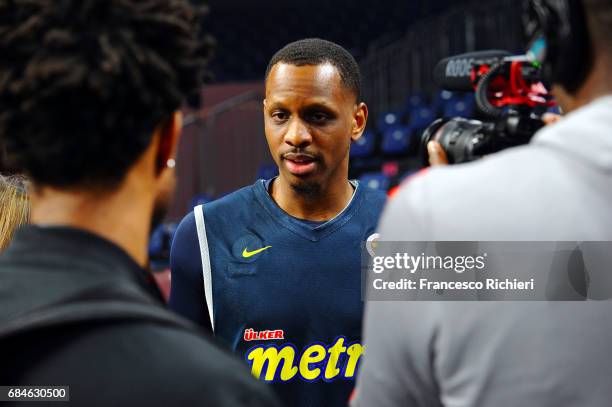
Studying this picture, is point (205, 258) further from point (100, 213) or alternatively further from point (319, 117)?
point (100, 213)

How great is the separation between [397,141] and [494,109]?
8434 millimetres

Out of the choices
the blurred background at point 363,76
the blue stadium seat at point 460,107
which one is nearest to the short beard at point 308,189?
the blurred background at point 363,76

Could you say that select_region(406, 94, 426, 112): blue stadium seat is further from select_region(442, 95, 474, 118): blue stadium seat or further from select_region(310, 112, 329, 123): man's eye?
select_region(310, 112, 329, 123): man's eye

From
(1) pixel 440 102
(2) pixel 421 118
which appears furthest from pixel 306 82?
(1) pixel 440 102

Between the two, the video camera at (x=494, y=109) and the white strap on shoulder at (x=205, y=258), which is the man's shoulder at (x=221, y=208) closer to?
the white strap on shoulder at (x=205, y=258)

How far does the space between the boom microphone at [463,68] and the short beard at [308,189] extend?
2.28ft

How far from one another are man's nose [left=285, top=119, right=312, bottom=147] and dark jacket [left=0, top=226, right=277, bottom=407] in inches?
59.7

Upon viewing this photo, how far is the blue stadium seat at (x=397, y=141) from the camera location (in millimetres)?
9954

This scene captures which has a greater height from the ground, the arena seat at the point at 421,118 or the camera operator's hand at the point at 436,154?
the arena seat at the point at 421,118

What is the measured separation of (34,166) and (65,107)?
0.10 m

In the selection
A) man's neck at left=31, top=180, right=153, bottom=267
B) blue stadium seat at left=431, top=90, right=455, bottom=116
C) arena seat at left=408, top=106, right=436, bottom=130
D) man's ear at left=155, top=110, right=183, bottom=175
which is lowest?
man's neck at left=31, top=180, right=153, bottom=267

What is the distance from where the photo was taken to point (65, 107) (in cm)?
107

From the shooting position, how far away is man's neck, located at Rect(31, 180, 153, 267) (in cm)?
109

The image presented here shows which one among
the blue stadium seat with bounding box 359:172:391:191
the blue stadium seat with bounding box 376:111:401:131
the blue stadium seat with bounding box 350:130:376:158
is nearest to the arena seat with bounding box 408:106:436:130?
A: the blue stadium seat with bounding box 376:111:401:131
